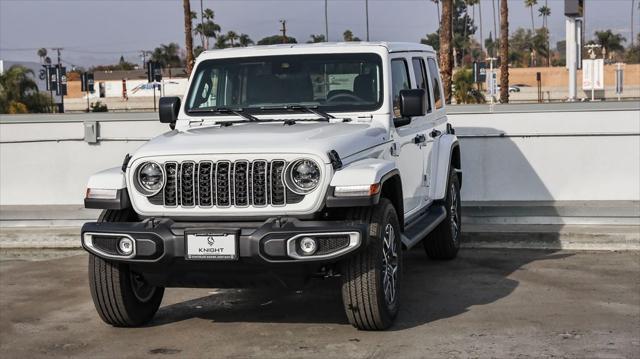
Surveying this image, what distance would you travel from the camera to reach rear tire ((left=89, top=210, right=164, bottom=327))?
7004 millimetres

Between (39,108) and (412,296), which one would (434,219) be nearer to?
(412,296)

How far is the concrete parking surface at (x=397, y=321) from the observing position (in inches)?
259

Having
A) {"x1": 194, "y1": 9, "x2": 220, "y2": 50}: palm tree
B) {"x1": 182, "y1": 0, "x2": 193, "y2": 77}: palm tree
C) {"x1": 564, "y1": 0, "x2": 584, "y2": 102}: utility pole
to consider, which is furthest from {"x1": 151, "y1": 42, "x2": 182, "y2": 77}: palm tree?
{"x1": 564, "y1": 0, "x2": 584, "y2": 102}: utility pole

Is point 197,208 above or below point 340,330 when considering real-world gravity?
above

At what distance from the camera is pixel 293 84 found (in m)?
8.02

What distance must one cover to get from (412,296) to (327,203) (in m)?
2.12

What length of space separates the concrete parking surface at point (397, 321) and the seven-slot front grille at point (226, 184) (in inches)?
38.5

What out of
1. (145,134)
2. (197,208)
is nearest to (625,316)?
(197,208)

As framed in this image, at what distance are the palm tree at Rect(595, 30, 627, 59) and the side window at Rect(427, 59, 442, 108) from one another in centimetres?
11129

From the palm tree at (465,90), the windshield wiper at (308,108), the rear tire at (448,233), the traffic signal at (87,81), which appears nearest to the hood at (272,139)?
the windshield wiper at (308,108)

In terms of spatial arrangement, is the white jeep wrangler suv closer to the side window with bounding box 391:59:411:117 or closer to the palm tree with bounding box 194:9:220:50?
the side window with bounding box 391:59:411:117

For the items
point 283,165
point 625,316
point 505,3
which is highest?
point 505,3

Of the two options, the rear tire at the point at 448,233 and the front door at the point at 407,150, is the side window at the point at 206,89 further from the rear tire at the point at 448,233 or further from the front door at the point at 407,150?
the rear tire at the point at 448,233

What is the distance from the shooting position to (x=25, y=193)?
13.1 meters
